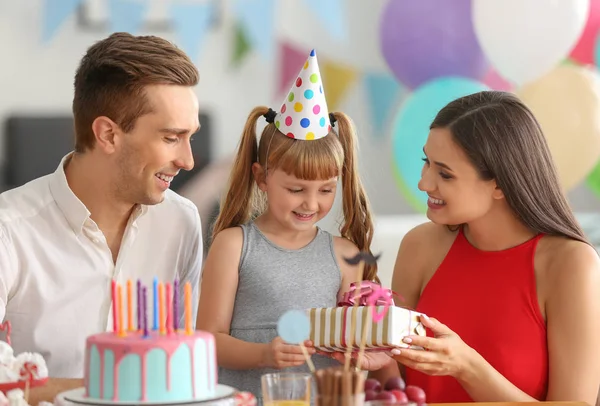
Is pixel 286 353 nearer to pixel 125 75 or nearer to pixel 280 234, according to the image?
pixel 280 234

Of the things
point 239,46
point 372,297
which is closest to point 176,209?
point 372,297

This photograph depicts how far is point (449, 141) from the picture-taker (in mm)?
1901

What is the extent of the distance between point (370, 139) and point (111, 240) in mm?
3671

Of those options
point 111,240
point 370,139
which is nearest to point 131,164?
point 111,240

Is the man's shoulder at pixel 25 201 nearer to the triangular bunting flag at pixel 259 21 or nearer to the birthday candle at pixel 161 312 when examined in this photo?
the birthday candle at pixel 161 312

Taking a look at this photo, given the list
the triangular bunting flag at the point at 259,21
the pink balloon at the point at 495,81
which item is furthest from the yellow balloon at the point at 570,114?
the triangular bunting flag at the point at 259,21

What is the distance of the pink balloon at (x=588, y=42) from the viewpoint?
3.91m

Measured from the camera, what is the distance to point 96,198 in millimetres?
2021

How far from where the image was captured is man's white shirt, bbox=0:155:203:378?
6.35 ft

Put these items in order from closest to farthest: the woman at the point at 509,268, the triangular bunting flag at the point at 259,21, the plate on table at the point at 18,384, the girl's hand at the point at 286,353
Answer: the plate on table at the point at 18,384 < the girl's hand at the point at 286,353 < the woman at the point at 509,268 < the triangular bunting flag at the point at 259,21

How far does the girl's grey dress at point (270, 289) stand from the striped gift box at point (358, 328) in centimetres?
32

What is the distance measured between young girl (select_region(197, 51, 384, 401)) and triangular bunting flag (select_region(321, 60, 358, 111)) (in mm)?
3427

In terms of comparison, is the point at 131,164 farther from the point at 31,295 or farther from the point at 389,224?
the point at 389,224

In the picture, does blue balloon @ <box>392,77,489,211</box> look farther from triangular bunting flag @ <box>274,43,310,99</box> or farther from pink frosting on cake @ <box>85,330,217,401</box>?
pink frosting on cake @ <box>85,330,217,401</box>
